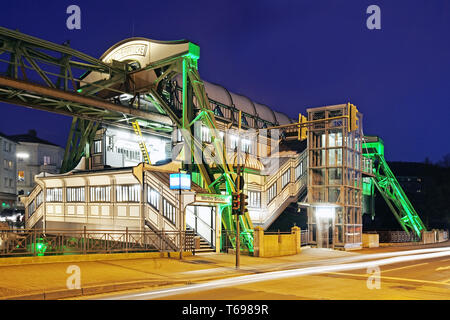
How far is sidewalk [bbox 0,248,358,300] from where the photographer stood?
12.7 metres

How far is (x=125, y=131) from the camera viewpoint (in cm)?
3647

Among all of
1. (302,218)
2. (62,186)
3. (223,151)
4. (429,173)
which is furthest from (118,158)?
(429,173)

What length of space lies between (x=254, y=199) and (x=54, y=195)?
16.2 m

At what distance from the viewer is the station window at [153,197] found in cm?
2805

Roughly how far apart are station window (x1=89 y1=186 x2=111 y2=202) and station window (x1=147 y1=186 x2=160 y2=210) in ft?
14.1

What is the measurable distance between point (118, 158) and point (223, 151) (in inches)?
422

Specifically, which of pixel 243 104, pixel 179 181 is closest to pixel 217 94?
pixel 243 104

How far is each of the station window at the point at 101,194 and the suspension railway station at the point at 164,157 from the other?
11 cm

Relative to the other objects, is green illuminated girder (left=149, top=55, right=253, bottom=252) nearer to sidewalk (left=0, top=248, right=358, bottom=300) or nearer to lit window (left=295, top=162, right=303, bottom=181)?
Answer: sidewalk (left=0, top=248, right=358, bottom=300)

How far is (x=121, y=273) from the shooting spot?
1647 centimetres

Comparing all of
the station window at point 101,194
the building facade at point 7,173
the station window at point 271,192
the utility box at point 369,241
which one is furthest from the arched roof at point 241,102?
the building facade at point 7,173

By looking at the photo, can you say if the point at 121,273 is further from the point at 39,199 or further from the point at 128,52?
the point at 39,199
